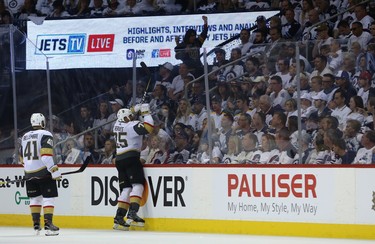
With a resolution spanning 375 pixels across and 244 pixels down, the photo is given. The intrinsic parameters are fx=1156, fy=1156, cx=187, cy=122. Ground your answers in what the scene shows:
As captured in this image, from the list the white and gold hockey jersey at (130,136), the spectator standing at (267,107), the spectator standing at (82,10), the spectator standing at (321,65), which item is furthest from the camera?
the spectator standing at (82,10)

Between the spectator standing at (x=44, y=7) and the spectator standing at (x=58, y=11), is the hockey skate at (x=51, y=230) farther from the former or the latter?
the spectator standing at (x=44, y=7)

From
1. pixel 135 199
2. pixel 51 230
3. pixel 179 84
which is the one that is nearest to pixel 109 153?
pixel 135 199

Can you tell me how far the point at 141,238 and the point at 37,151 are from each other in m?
2.03

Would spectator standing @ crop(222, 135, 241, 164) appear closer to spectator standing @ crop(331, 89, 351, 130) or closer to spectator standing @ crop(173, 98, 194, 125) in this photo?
spectator standing @ crop(173, 98, 194, 125)

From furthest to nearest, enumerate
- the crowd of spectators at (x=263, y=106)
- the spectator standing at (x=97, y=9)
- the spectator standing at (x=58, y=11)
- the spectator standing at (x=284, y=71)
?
the spectator standing at (x=58, y=11)
the spectator standing at (x=97, y=9)
the spectator standing at (x=284, y=71)
the crowd of spectators at (x=263, y=106)

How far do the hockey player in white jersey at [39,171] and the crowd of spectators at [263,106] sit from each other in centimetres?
90

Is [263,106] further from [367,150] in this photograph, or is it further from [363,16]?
[363,16]

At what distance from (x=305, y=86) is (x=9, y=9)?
8472 mm

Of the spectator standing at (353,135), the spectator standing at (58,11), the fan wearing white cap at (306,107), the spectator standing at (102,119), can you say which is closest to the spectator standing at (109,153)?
the spectator standing at (102,119)

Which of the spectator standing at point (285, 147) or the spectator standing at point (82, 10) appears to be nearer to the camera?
the spectator standing at point (285, 147)

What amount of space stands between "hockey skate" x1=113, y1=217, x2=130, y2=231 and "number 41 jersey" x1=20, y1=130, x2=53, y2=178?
118 cm

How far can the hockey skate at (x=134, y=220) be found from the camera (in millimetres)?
15797

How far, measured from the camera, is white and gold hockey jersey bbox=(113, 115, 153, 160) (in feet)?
52.4

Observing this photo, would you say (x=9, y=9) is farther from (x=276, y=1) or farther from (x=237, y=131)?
(x=237, y=131)
